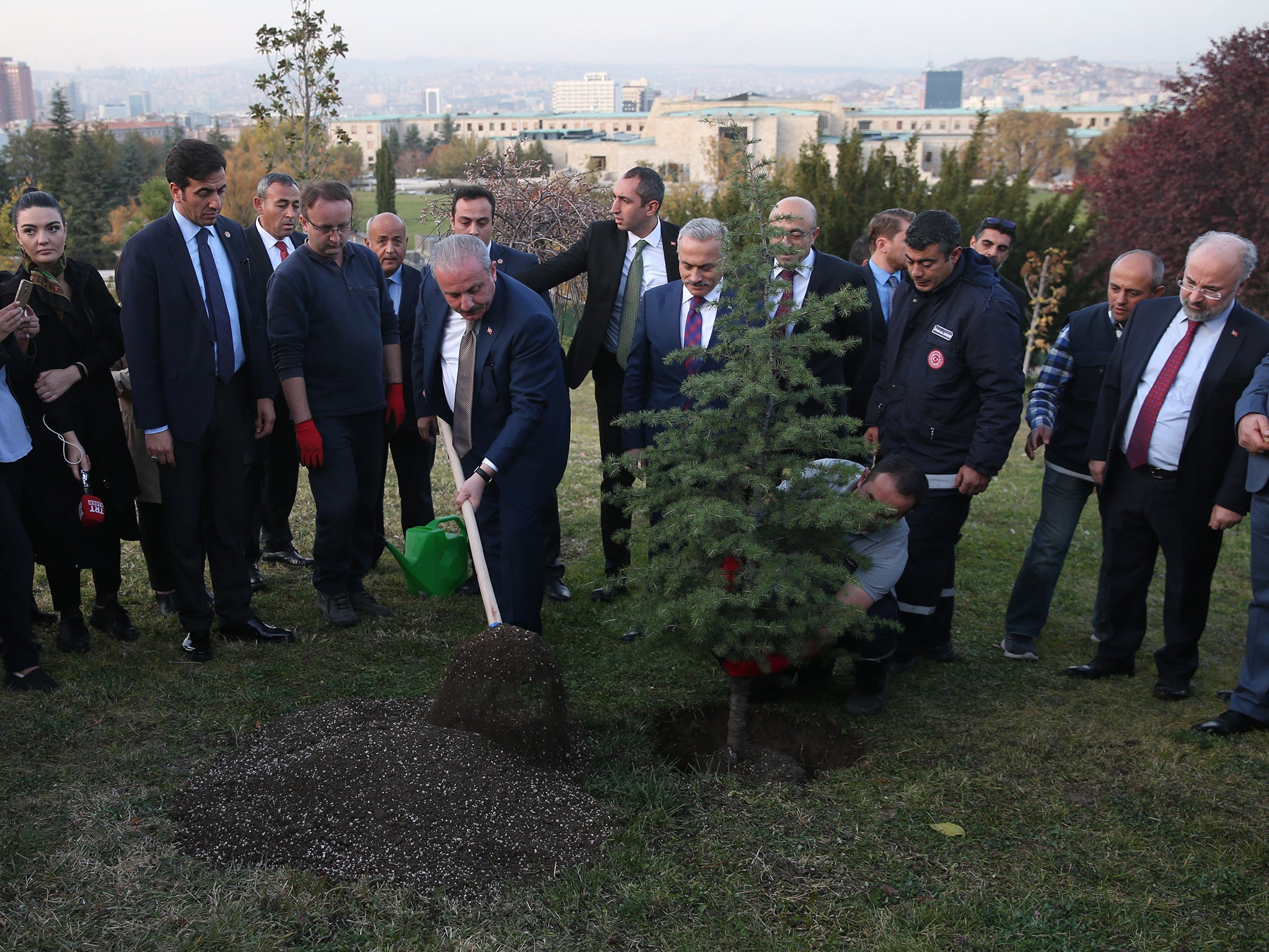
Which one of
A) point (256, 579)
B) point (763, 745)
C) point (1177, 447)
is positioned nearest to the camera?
point (763, 745)

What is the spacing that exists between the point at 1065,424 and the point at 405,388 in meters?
3.83

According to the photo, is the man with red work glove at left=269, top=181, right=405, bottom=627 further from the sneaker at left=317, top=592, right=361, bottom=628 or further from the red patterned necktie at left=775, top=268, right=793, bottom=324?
the red patterned necktie at left=775, top=268, right=793, bottom=324

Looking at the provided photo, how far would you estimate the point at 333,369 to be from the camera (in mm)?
5047

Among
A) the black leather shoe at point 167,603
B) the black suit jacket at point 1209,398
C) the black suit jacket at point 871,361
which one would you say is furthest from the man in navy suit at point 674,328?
the black leather shoe at point 167,603

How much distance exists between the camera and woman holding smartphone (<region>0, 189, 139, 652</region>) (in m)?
4.48

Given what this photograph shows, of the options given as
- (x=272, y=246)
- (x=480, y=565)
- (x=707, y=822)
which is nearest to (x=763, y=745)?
(x=707, y=822)

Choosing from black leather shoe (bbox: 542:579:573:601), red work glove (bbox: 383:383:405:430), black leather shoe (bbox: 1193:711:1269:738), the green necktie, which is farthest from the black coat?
black leather shoe (bbox: 1193:711:1269:738)

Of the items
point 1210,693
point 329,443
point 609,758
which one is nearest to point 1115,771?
point 1210,693

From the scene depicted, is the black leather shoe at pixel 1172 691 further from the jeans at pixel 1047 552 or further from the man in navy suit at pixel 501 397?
the man in navy suit at pixel 501 397

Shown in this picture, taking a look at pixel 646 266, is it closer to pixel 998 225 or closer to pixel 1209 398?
pixel 998 225

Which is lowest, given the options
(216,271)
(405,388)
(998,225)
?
(405,388)

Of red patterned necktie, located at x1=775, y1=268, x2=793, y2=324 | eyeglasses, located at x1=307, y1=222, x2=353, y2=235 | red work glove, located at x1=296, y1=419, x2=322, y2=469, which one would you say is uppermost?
eyeglasses, located at x1=307, y1=222, x2=353, y2=235

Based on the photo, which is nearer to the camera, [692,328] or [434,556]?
[692,328]

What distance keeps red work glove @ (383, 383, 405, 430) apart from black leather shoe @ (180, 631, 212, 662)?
1.57 meters
